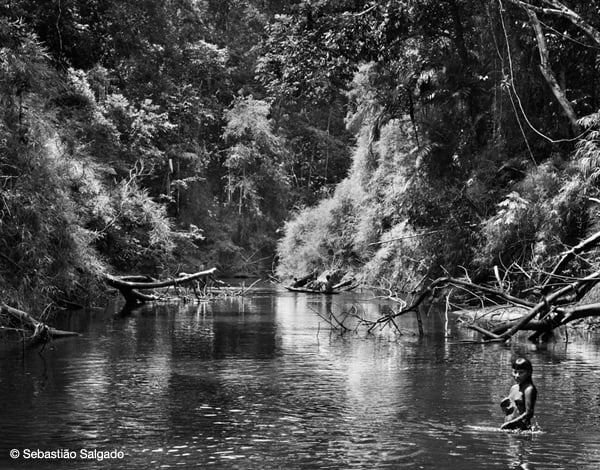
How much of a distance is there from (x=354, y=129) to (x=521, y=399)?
37700 mm

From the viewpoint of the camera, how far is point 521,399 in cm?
1087

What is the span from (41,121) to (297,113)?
42.6 meters

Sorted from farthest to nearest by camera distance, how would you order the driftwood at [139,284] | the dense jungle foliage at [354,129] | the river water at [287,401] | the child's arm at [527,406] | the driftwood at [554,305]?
1. the driftwood at [139,284]
2. the dense jungle foliage at [354,129]
3. the driftwood at [554,305]
4. the child's arm at [527,406]
5. the river water at [287,401]

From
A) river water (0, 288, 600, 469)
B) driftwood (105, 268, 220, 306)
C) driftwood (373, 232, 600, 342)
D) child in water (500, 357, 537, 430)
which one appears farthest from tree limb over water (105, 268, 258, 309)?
child in water (500, 357, 537, 430)

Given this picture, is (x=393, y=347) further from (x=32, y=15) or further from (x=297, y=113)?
(x=297, y=113)

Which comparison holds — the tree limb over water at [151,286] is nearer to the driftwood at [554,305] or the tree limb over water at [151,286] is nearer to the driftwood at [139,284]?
the driftwood at [139,284]

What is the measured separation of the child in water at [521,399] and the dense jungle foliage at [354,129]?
7.36m

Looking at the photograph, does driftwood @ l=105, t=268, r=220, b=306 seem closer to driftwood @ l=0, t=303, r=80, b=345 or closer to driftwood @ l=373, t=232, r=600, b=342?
driftwood @ l=0, t=303, r=80, b=345

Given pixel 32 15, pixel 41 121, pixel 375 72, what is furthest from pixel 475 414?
pixel 375 72

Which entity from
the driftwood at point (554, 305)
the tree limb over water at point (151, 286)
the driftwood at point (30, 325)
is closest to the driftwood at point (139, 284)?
the tree limb over water at point (151, 286)

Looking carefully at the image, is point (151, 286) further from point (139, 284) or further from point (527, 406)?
point (527, 406)

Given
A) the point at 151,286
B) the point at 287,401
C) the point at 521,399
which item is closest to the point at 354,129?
the point at 151,286

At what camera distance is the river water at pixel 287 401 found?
9.97 m

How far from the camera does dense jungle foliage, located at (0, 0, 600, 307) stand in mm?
20594
